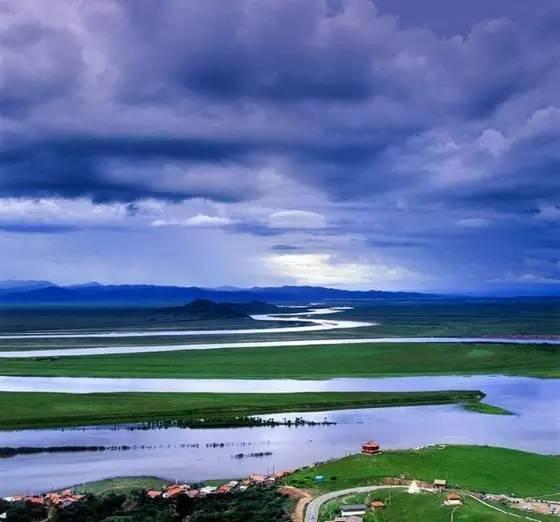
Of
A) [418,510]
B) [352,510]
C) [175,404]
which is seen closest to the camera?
[418,510]

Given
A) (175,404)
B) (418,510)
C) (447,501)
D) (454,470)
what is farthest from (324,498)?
(175,404)

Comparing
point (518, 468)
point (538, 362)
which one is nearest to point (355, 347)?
point (538, 362)

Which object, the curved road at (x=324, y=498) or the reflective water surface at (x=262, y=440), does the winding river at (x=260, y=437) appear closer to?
the reflective water surface at (x=262, y=440)

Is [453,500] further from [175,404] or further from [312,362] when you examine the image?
[312,362]

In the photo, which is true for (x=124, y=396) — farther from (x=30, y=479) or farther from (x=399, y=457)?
(x=399, y=457)

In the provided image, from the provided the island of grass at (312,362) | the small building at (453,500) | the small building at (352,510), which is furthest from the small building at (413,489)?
the island of grass at (312,362)

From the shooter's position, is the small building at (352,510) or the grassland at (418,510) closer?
the grassland at (418,510)
